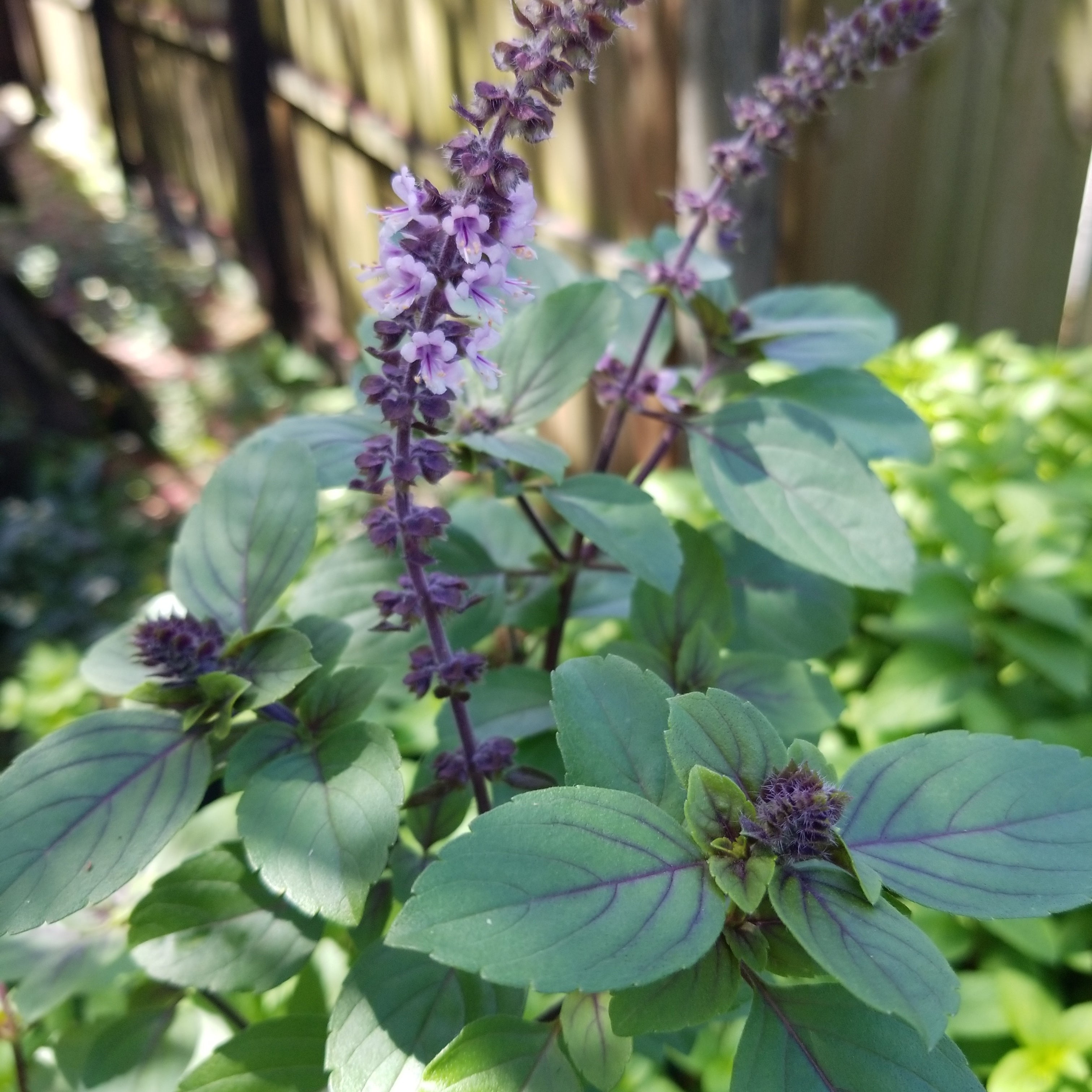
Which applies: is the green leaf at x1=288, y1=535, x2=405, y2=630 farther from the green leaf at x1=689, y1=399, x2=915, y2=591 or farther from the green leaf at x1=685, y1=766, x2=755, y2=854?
the green leaf at x1=685, y1=766, x2=755, y2=854

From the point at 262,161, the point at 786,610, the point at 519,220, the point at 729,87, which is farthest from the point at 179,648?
the point at 262,161

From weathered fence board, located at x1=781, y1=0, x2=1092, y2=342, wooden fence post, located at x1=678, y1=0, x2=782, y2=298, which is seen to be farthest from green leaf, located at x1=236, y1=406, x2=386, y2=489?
weathered fence board, located at x1=781, y1=0, x2=1092, y2=342

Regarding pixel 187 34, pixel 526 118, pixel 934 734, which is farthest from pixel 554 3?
pixel 187 34

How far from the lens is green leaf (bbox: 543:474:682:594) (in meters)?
0.87

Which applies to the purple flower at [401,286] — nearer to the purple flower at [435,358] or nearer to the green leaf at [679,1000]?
the purple flower at [435,358]

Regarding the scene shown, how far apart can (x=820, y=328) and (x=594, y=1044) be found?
0.77 m

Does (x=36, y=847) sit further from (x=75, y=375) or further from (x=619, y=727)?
(x=75, y=375)

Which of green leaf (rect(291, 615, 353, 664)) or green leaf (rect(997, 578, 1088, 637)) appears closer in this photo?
green leaf (rect(291, 615, 353, 664))

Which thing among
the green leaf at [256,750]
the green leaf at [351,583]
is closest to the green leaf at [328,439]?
the green leaf at [351,583]

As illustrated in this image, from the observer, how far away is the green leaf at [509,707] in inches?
36.6

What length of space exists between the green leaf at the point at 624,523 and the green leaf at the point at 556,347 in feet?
0.27

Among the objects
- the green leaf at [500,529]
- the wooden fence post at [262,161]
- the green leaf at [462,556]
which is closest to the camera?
the green leaf at [462,556]

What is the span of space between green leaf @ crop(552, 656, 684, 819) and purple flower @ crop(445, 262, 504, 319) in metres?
0.26

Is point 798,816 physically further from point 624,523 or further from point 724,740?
point 624,523
